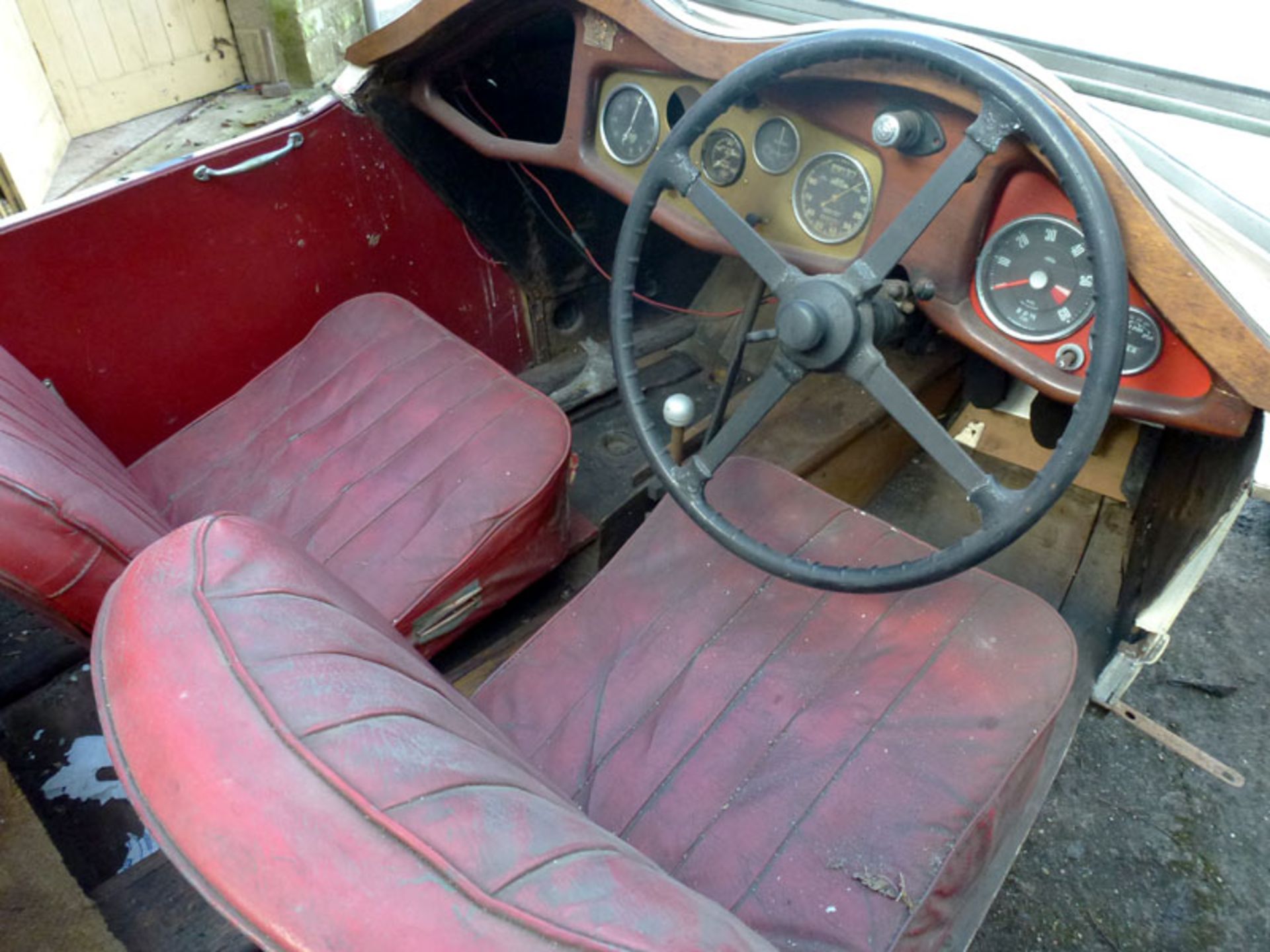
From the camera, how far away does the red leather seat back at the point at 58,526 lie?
2.89 ft

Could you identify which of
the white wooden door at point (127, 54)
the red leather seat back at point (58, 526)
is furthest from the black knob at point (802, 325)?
the white wooden door at point (127, 54)

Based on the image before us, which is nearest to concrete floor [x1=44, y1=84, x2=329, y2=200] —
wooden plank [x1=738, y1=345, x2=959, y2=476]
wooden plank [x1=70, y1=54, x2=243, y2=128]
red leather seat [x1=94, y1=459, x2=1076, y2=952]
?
wooden plank [x1=70, y1=54, x2=243, y2=128]

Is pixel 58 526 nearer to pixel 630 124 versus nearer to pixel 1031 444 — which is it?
pixel 630 124

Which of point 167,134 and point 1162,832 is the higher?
point 1162,832

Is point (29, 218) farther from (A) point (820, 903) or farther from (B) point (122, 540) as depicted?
(A) point (820, 903)

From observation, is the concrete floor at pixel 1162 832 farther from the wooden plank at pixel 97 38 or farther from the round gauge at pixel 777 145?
the wooden plank at pixel 97 38

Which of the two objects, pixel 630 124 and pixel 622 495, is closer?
pixel 630 124

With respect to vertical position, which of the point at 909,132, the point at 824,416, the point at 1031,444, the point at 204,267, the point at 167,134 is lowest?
the point at 167,134

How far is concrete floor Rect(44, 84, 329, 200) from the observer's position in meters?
4.05

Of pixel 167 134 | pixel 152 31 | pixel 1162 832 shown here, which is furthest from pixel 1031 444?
pixel 152 31

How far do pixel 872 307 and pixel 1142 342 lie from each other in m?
0.35

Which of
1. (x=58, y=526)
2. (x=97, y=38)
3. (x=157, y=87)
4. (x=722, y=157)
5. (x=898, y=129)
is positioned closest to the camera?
(x=58, y=526)

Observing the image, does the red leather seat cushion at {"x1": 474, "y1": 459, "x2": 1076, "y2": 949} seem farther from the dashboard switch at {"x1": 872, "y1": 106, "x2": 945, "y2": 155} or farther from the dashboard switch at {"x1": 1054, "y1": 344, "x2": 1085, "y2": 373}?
the dashboard switch at {"x1": 872, "y1": 106, "x2": 945, "y2": 155}

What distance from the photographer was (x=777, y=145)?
1408 mm
